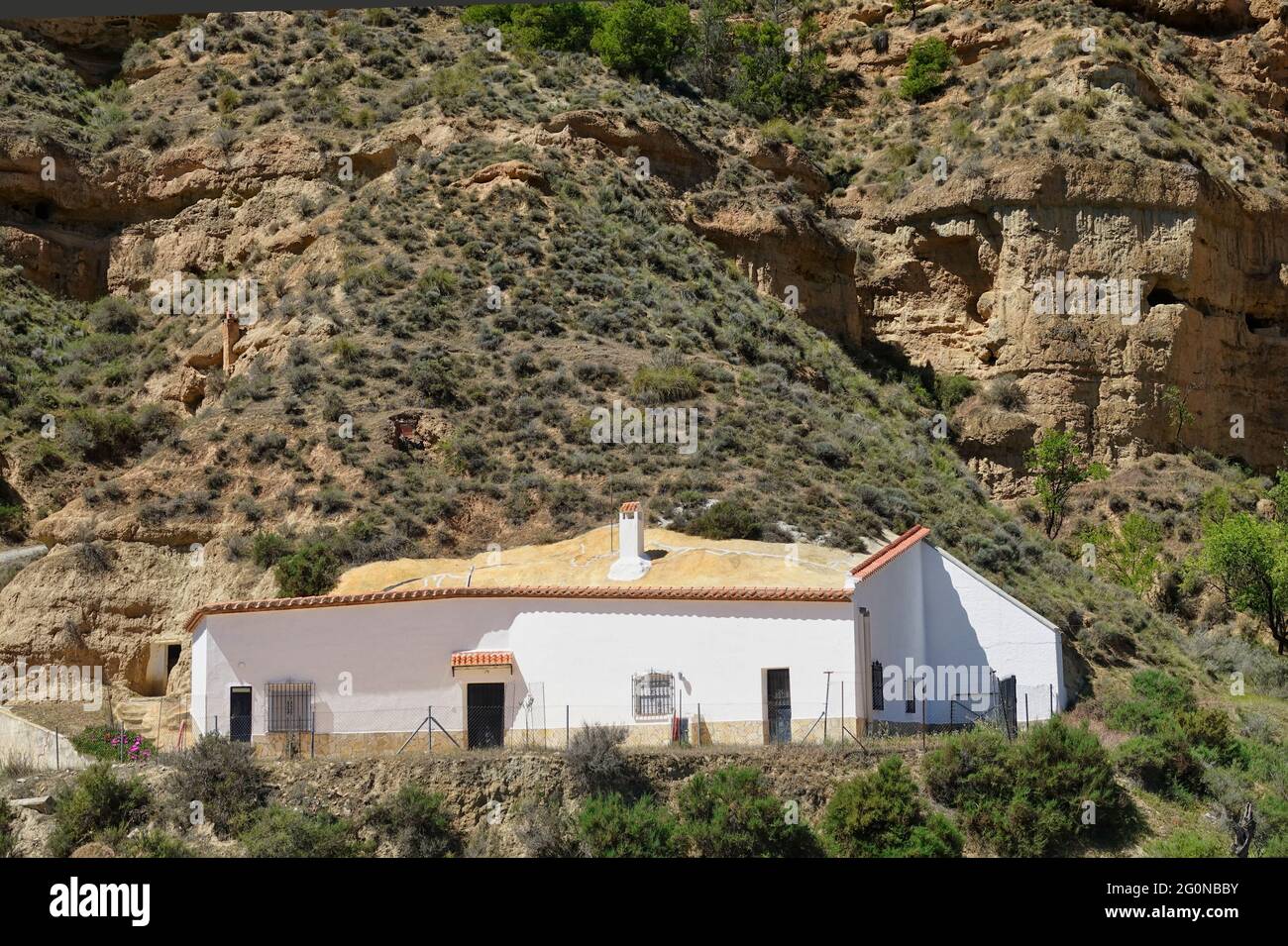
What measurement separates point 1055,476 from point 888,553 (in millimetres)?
19243

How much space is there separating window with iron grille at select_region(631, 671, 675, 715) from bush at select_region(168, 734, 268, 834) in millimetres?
5339

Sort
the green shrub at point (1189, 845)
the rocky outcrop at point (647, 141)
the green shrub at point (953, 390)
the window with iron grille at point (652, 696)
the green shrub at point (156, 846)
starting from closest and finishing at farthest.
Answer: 1. the green shrub at point (156, 846)
2. the green shrub at point (1189, 845)
3. the window with iron grille at point (652, 696)
4. the rocky outcrop at point (647, 141)
5. the green shrub at point (953, 390)

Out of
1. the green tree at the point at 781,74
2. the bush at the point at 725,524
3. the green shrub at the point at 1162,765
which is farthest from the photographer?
the green tree at the point at 781,74

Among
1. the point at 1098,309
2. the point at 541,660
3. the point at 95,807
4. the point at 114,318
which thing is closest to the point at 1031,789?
the point at 541,660

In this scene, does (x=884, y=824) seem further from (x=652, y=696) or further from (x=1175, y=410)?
(x=1175, y=410)

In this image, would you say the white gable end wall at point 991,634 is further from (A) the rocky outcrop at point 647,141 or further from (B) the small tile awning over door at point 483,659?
(A) the rocky outcrop at point 647,141

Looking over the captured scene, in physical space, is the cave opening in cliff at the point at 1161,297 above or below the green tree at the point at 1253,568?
above

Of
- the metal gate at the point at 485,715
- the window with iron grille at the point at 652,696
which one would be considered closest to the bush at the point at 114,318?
the metal gate at the point at 485,715

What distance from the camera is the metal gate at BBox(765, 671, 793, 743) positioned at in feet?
A: 83.5

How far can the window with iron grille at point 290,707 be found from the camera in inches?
1015

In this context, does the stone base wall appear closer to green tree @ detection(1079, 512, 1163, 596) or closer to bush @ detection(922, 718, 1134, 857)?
bush @ detection(922, 718, 1134, 857)

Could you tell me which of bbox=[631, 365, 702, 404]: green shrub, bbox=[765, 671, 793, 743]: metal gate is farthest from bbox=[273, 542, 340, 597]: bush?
bbox=[631, 365, 702, 404]: green shrub

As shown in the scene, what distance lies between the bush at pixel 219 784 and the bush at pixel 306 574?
5.30 meters
